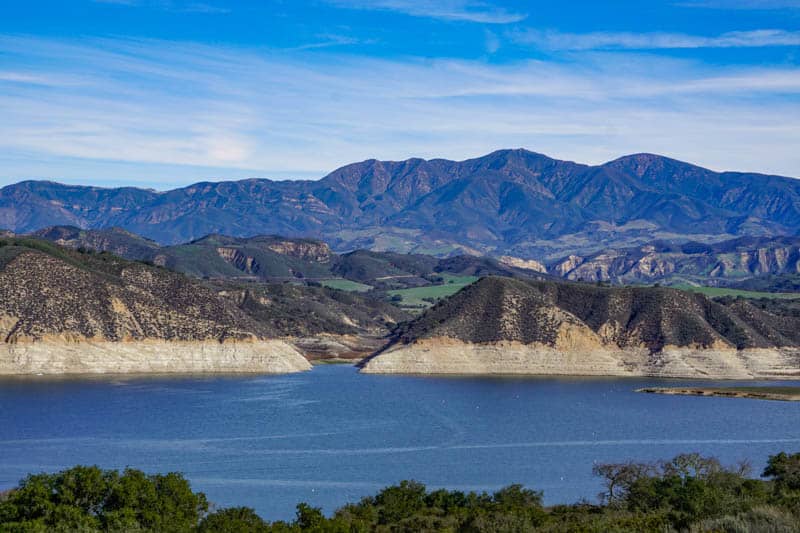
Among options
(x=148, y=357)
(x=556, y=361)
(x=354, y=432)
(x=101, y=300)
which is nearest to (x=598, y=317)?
(x=556, y=361)

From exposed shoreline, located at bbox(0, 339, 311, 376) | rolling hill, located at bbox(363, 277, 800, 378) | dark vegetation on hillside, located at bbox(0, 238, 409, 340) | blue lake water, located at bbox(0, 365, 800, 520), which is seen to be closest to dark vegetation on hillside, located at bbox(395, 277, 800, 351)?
rolling hill, located at bbox(363, 277, 800, 378)

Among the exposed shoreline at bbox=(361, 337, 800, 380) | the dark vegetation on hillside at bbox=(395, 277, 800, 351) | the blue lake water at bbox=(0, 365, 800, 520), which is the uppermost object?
the dark vegetation on hillside at bbox=(395, 277, 800, 351)

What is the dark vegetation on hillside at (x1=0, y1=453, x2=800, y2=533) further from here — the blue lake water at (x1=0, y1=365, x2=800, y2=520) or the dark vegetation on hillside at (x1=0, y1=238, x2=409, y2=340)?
the dark vegetation on hillside at (x1=0, y1=238, x2=409, y2=340)

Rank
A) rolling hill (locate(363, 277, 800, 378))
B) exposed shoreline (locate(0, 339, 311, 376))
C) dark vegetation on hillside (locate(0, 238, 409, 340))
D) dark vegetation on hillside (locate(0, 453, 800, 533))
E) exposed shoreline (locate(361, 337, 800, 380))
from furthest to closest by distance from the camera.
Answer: rolling hill (locate(363, 277, 800, 378)), exposed shoreline (locate(361, 337, 800, 380)), dark vegetation on hillside (locate(0, 238, 409, 340)), exposed shoreline (locate(0, 339, 311, 376)), dark vegetation on hillside (locate(0, 453, 800, 533))

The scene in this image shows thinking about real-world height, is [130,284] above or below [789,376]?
above

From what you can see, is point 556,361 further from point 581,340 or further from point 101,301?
point 101,301

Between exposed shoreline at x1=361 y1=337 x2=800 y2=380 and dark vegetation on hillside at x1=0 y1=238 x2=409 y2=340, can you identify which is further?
exposed shoreline at x1=361 y1=337 x2=800 y2=380

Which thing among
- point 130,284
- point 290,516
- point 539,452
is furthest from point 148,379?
point 290,516

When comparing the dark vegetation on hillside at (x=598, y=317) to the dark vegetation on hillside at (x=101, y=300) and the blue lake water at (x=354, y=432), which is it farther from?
the dark vegetation on hillside at (x=101, y=300)

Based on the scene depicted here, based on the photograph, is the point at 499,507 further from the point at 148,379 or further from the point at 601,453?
the point at 148,379
